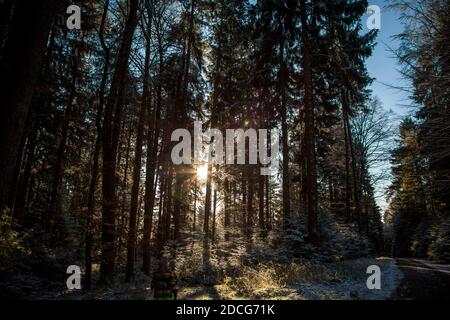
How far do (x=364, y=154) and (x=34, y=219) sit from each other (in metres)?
26.2

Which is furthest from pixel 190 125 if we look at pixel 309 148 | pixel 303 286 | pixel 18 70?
pixel 18 70

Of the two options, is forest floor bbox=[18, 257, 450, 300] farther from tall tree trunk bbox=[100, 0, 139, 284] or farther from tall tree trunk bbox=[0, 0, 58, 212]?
tall tree trunk bbox=[0, 0, 58, 212]

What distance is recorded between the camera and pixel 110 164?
34.2ft

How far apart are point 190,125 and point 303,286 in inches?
517

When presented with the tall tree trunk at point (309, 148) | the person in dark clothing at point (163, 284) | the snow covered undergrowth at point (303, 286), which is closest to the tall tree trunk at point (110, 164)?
the snow covered undergrowth at point (303, 286)

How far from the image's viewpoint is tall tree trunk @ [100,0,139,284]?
10289mm

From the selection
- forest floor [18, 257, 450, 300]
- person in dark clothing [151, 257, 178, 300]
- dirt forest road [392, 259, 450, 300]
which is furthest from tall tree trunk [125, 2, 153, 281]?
dirt forest road [392, 259, 450, 300]

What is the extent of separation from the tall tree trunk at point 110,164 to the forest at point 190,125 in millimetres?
54

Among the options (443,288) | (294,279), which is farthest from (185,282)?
(443,288)

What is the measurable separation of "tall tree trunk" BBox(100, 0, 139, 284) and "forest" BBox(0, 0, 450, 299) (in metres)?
0.05

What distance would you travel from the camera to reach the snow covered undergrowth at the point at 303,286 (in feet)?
22.2
